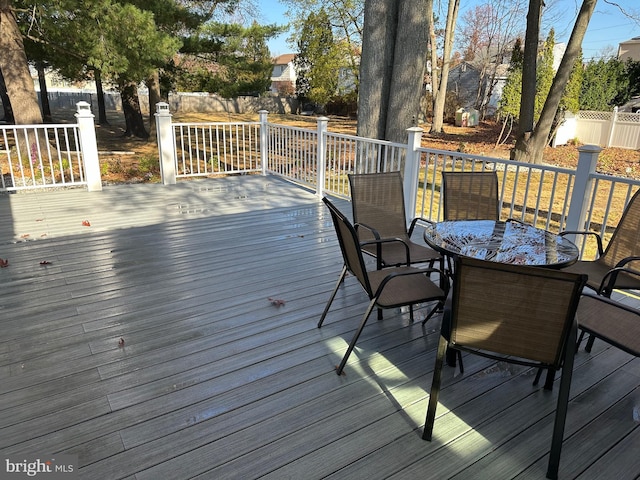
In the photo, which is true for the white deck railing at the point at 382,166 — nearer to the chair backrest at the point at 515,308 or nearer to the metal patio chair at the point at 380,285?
the metal patio chair at the point at 380,285

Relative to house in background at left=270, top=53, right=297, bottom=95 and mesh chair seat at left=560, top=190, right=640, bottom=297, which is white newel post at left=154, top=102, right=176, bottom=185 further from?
house in background at left=270, top=53, right=297, bottom=95

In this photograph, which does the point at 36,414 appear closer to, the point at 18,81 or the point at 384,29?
the point at 384,29

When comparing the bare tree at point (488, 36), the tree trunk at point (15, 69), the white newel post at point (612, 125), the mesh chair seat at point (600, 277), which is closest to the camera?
the mesh chair seat at point (600, 277)

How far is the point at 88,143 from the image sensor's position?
6062mm

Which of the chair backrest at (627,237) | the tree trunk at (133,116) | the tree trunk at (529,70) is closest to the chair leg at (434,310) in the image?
the chair backrest at (627,237)

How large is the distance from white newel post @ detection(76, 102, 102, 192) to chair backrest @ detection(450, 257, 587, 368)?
19.3 ft

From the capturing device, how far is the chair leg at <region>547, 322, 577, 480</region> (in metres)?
1.68

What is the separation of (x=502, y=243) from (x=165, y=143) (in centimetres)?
570

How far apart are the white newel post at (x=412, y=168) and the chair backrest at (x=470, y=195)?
49.4 inches

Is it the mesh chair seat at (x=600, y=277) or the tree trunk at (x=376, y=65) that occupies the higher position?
the tree trunk at (x=376, y=65)

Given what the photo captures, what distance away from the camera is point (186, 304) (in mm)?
3045

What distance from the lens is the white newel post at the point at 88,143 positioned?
596cm

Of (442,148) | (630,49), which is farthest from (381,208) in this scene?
(630,49)

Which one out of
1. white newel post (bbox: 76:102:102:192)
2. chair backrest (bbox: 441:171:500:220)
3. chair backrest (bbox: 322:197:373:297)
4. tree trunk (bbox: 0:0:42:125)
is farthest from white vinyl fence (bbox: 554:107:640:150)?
tree trunk (bbox: 0:0:42:125)
